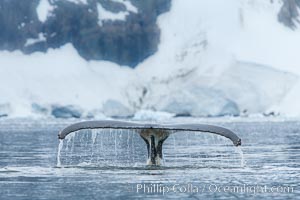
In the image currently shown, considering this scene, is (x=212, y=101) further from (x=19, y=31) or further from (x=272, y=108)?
(x=19, y=31)

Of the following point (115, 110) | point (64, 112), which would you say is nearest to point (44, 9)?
point (115, 110)

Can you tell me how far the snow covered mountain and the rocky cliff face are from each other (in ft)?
0.67

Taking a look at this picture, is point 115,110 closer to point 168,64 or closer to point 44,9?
point 168,64

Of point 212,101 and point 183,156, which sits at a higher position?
point 212,101

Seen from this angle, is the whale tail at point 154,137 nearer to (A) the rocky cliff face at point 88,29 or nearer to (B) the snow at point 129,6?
(A) the rocky cliff face at point 88,29

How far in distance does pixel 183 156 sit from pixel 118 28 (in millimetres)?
111590

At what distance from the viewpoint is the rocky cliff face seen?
481 ft

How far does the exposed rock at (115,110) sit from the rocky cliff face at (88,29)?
18742 millimetres

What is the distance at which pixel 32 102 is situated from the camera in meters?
123

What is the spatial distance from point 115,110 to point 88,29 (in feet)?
90.1

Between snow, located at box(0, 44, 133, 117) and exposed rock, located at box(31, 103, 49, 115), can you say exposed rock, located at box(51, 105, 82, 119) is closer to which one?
exposed rock, located at box(31, 103, 49, 115)

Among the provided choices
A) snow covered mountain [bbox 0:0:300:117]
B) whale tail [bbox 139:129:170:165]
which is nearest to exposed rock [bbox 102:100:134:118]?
snow covered mountain [bbox 0:0:300:117]

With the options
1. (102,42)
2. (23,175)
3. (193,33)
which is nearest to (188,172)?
(23,175)

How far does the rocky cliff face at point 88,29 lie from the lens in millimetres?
146625
